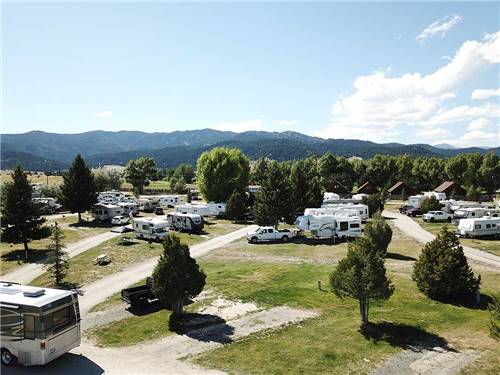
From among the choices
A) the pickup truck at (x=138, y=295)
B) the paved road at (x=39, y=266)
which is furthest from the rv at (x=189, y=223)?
the pickup truck at (x=138, y=295)

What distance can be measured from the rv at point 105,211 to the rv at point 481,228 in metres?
43.6

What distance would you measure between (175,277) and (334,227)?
85.8 feet

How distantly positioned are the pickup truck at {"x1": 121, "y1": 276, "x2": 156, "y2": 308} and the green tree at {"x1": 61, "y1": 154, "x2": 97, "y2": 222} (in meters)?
36.8

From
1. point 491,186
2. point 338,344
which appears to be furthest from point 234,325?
point 491,186

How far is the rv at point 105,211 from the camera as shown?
5697 centimetres

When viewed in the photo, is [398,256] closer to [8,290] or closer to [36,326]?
[36,326]

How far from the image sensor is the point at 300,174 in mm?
60031

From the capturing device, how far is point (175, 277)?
21.0 m

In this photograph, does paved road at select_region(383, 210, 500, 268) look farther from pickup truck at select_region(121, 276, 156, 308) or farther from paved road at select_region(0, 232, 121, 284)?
paved road at select_region(0, 232, 121, 284)

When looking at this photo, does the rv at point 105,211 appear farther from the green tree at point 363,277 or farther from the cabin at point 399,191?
the cabin at point 399,191

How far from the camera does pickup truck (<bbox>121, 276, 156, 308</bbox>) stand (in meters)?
23.2

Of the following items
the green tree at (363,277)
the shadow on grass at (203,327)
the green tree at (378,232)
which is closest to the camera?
the shadow on grass at (203,327)

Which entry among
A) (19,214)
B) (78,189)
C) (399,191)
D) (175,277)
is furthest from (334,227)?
(399,191)

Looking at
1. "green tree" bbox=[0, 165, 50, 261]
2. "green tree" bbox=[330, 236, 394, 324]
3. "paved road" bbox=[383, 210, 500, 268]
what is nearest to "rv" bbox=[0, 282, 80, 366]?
"green tree" bbox=[330, 236, 394, 324]
